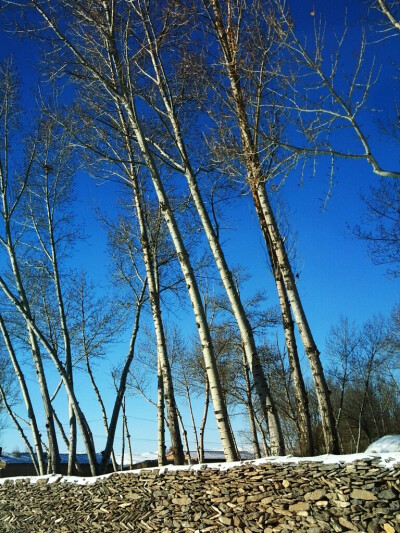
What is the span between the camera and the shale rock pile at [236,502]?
4.93 meters

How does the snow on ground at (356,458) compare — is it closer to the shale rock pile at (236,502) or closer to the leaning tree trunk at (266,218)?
the shale rock pile at (236,502)

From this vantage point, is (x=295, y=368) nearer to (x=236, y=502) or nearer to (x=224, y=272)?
(x=224, y=272)

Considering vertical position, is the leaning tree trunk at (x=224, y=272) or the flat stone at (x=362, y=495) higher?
the leaning tree trunk at (x=224, y=272)

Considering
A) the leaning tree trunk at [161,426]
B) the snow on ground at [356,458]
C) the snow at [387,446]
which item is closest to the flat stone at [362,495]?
the snow on ground at [356,458]

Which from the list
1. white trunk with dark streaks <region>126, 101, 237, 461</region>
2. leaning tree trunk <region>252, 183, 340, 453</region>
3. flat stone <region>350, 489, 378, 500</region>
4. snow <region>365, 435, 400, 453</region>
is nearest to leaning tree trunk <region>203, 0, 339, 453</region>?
leaning tree trunk <region>252, 183, 340, 453</region>

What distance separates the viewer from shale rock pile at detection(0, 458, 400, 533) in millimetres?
4930

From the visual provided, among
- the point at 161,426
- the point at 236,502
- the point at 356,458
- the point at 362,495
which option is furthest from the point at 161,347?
the point at 362,495

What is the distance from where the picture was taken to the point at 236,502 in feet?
18.9

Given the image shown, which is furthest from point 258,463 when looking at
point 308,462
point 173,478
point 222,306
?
point 222,306

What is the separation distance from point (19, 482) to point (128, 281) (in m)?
5.44

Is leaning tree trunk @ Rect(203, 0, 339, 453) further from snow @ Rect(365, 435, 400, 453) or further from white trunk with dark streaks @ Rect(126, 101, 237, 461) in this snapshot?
white trunk with dark streaks @ Rect(126, 101, 237, 461)

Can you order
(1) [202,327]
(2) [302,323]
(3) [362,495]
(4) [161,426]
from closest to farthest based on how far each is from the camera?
(3) [362,495]
(2) [302,323]
(1) [202,327]
(4) [161,426]

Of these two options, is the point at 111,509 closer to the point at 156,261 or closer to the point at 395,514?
the point at 395,514

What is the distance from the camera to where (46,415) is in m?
11.8
